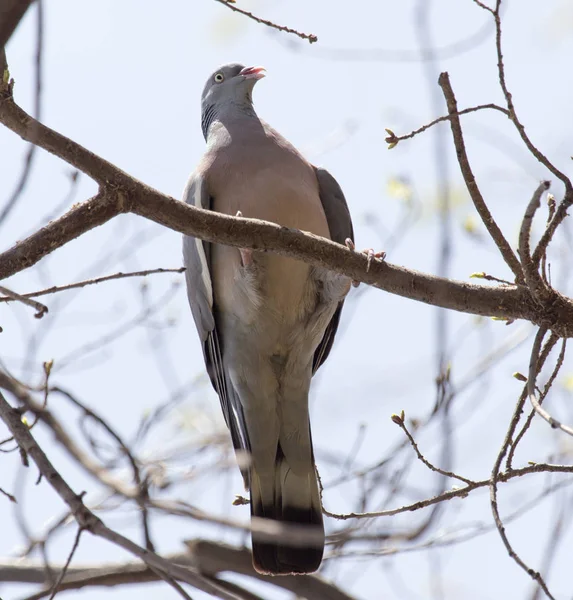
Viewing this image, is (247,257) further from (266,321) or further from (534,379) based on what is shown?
(534,379)

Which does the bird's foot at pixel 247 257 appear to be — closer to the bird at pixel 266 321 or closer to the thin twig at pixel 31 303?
the bird at pixel 266 321

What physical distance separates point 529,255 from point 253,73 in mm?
2844

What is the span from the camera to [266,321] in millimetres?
3736

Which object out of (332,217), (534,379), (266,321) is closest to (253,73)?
(332,217)

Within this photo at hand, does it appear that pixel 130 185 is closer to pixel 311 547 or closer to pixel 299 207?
pixel 299 207

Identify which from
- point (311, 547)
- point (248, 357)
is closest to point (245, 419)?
point (248, 357)

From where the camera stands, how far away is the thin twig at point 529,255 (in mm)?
2119

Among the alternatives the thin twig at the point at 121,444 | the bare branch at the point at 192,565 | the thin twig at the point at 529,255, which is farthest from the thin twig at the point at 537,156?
the bare branch at the point at 192,565

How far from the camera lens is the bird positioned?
144 inches

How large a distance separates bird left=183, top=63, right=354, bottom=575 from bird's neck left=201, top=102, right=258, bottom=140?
426 mm

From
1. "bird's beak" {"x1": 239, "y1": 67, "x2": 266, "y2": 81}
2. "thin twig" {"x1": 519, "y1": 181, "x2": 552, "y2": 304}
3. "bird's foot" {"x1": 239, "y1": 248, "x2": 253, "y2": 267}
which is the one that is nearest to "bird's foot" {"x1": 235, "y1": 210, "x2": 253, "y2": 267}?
"bird's foot" {"x1": 239, "y1": 248, "x2": 253, "y2": 267}

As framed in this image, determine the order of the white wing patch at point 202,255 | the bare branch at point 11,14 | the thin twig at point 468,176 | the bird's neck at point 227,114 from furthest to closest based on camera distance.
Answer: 1. the bird's neck at point 227,114
2. the white wing patch at point 202,255
3. the thin twig at point 468,176
4. the bare branch at point 11,14

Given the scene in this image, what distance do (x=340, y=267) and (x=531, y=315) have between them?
0.65 meters

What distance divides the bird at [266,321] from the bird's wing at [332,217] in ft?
0.22
